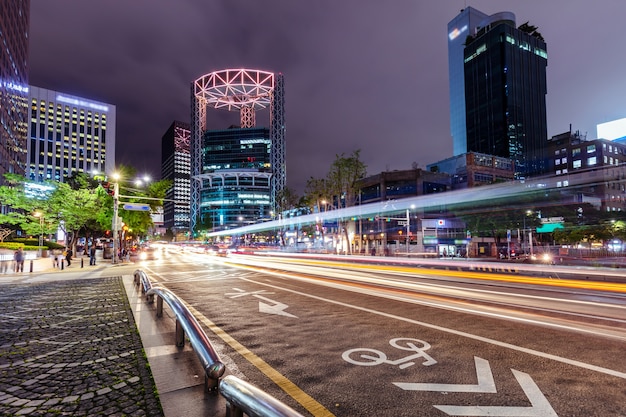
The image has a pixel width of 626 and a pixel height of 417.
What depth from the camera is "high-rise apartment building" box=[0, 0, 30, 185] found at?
6906 cm

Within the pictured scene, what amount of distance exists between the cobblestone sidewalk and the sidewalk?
0.03ft

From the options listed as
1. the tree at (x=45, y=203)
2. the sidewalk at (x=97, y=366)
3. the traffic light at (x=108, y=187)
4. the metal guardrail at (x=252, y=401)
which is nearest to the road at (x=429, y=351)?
the sidewalk at (x=97, y=366)

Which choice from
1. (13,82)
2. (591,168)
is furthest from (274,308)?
(591,168)

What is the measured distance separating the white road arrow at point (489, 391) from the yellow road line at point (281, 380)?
125 cm

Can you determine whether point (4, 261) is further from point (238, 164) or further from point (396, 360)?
point (238, 164)

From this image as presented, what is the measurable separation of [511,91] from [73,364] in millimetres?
216417

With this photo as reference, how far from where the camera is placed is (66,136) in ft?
514

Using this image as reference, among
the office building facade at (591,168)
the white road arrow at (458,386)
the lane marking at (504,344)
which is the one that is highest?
the office building facade at (591,168)

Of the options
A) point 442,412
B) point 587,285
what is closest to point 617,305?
point 587,285

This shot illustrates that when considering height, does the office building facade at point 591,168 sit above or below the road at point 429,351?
above

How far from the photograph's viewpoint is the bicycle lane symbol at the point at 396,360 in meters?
5.58

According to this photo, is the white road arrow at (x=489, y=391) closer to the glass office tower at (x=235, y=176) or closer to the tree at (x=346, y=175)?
the tree at (x=346, y=175)

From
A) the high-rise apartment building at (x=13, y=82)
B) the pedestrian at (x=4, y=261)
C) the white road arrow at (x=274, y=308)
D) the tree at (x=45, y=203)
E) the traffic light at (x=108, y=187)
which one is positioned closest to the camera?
the white road arrow at (x=274, y=308)

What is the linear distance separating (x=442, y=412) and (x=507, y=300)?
8.55 metres
